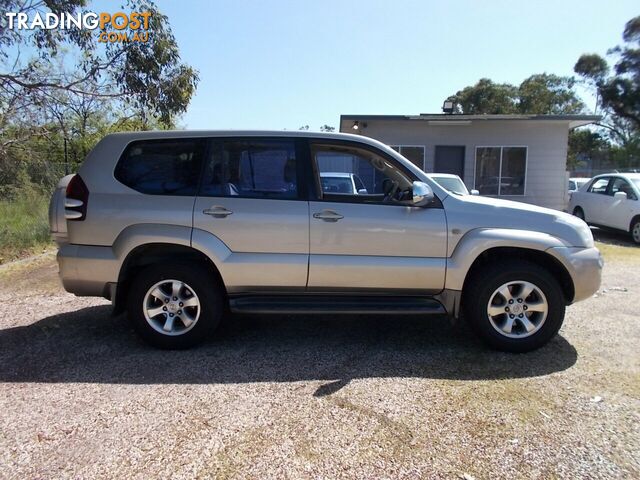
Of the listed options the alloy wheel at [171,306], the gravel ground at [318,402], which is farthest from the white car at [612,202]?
the alloy wheel at [171,306]

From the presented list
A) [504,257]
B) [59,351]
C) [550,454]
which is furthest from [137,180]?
[550,454]

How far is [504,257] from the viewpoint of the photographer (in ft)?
13.5

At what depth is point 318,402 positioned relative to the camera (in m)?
3.23

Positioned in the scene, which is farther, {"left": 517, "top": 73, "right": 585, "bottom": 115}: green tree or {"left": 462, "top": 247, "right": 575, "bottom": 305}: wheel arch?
{"left": 517, "top": 73, "right": 585, "bottom": 115}: green tree

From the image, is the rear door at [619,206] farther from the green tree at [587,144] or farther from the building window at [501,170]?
the green tree at [587,144]

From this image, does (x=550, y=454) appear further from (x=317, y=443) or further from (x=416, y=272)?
(x=416, y=272)

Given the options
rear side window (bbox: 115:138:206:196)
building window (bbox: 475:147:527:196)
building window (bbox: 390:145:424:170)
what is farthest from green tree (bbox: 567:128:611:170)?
rear side window (bbox: 115:138:206:196)

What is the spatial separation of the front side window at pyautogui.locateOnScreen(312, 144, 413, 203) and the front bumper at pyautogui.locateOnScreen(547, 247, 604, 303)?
1392 millimetres

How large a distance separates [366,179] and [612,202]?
9.43 m

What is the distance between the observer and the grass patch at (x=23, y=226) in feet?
27.0

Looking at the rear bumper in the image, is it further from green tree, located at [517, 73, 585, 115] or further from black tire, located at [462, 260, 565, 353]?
green tree, located at [517, 73, 585, 115]

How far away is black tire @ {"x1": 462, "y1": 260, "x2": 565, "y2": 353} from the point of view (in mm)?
3949

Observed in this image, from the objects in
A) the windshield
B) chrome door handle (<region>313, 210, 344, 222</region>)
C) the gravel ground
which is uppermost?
the windshield

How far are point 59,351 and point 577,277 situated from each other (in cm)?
456
